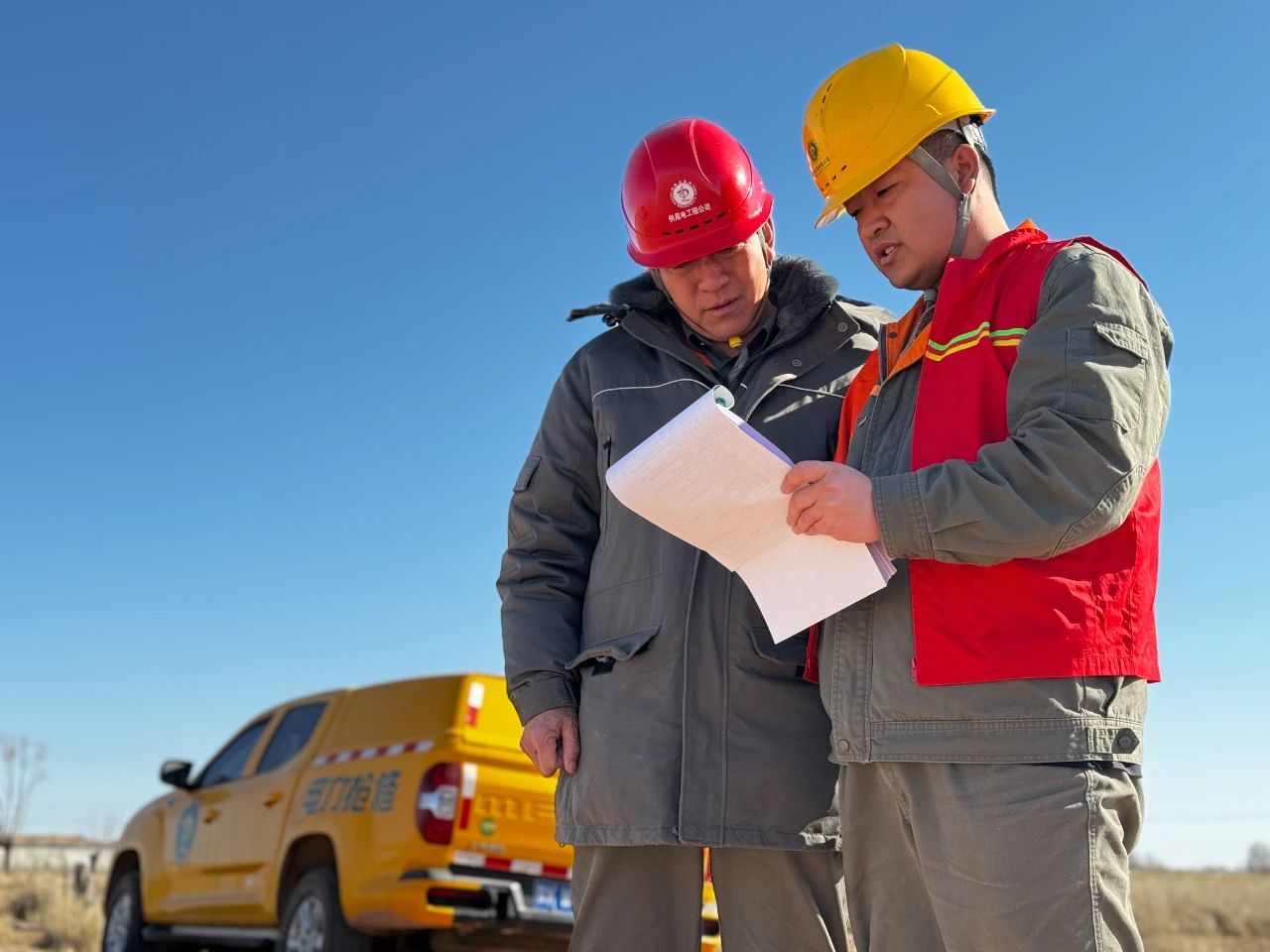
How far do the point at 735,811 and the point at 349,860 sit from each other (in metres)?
4.35

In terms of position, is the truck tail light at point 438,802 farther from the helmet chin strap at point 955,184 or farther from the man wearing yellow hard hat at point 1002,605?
the helmet chin strap at point 955,184

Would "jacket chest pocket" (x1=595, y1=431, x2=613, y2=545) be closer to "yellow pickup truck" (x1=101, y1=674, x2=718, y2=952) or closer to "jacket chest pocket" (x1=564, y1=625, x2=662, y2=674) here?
"jacket chest pocket" (x1=564, y1=625, x2=662, y2=674)

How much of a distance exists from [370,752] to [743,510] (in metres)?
5.08

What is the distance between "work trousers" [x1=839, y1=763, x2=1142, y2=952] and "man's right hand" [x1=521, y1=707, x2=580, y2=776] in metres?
0.96

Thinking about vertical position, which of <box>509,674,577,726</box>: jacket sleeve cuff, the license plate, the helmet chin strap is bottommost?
the license plate

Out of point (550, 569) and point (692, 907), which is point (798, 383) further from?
point (692, 907)

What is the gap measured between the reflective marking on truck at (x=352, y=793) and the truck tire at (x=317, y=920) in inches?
13.0

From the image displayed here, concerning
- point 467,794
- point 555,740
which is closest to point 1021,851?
point 555,740

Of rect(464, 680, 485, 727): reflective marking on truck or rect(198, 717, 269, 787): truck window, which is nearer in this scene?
rect(464, 680, 485, 727): reflective marking on truck

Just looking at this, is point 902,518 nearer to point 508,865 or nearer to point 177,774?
point 508,865

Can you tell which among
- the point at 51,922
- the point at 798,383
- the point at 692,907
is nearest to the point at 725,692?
the point at 692,907

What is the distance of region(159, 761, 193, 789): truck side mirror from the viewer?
9.04m

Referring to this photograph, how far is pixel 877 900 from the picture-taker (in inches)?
93.6

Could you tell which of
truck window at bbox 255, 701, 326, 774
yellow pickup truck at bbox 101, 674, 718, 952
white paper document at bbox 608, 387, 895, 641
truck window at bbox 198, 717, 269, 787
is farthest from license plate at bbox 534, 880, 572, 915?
white paper document at bbox 608, 387, 895, 641
